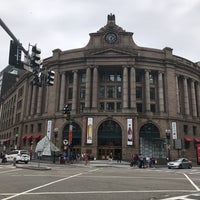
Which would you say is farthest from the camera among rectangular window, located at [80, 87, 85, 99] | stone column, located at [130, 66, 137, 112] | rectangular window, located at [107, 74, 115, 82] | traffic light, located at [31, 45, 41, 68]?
rectangular window, located at [107, 74, 115, 82]

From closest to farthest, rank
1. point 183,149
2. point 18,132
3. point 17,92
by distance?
point 183,149
point 18,132
point 17,92

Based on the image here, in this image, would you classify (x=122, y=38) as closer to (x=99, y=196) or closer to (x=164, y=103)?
(x=164, y=103)

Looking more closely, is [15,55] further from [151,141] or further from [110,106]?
[151,141]

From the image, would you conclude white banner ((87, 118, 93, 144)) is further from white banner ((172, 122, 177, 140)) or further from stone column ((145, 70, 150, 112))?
white banner ((172, 122, 177, 140))

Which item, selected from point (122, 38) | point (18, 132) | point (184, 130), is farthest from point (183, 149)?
point (18, 132)

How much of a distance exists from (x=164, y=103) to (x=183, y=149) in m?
10.7

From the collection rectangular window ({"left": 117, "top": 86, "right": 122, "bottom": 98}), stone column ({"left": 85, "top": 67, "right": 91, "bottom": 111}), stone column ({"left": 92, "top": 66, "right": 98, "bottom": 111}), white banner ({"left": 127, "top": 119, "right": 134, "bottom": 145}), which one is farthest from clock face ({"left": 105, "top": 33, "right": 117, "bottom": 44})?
white banner ({"left": 127, "top": 119, "right": 134, "bottom": 145})

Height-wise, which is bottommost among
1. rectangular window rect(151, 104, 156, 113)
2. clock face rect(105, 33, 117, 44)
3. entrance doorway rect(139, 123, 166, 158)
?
entrance doorway rect(139, 123, 166, 158)

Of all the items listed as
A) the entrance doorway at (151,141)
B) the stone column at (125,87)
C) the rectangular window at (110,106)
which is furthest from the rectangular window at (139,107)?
the rectangular window at (110,106)

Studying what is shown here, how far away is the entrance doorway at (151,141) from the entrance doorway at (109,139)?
4975mm

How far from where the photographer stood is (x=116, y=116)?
48750 mm

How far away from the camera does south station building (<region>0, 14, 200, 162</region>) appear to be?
48656 millimetres

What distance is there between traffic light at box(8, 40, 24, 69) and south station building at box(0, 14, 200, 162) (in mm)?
38518

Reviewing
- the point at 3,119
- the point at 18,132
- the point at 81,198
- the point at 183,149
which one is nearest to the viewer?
the point at 81,198
